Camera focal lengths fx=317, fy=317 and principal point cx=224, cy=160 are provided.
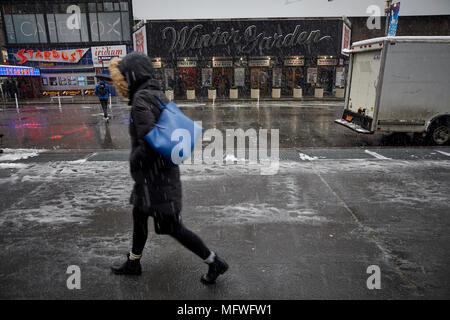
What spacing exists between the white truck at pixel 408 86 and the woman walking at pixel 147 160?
7.59m

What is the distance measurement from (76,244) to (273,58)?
2851cm

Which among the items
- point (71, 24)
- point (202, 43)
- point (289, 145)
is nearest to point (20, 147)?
point (289, 145)

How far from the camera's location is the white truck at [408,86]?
8.28 meters

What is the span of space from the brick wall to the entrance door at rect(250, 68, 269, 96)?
9.94 m

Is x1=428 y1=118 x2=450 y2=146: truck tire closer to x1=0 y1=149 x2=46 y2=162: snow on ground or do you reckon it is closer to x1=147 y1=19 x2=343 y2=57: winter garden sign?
x1=0 y1=149 x2=46 y2=162: snow on ground

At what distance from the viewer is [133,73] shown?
104 inches

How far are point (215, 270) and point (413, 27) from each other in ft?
125

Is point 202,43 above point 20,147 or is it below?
above

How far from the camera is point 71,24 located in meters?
32.2

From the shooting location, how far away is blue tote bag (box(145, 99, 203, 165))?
8.07 feet

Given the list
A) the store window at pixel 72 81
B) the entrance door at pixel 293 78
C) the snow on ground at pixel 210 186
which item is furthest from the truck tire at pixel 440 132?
the store window at pixel 72 81

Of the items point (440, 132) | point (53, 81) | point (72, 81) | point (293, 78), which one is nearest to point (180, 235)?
point (440, 132)
